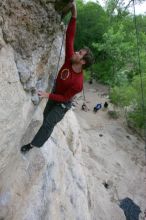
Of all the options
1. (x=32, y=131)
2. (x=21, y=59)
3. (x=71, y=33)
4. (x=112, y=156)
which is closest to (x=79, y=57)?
(x=71, y=33)

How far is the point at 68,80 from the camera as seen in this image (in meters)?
6.39

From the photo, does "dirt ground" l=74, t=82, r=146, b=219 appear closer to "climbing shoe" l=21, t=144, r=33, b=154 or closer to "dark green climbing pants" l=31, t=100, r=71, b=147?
"climbing shoe" l=21, t=144, r=33, b=154

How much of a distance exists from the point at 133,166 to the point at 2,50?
13288 millimetres

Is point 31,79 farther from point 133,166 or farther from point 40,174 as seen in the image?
point 133,166

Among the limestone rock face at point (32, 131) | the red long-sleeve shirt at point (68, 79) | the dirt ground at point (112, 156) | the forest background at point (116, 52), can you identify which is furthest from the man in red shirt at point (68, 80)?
the forest background at point (116, 52)

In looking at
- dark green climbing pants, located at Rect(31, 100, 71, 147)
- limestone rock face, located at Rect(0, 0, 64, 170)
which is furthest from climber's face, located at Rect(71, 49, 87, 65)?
dark green climbing pants, located at Rect(31, 100, 71, 147)

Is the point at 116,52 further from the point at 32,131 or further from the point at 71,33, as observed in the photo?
the point at 71,33

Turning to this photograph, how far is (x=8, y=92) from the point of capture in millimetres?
5715

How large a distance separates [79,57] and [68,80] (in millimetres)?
489

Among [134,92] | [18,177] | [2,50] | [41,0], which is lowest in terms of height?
[134,92]

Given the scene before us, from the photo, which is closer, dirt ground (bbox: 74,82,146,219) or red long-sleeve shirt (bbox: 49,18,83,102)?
red long-sleeve shirt (bbox: 49,18,83,102)

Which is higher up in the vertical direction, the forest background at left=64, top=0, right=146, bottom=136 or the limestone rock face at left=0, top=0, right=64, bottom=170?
the limestone rock face at left=0, top=0, right=64, bottom=170

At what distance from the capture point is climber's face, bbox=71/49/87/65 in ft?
20.1

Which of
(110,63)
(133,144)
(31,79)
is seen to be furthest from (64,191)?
(110,63)
